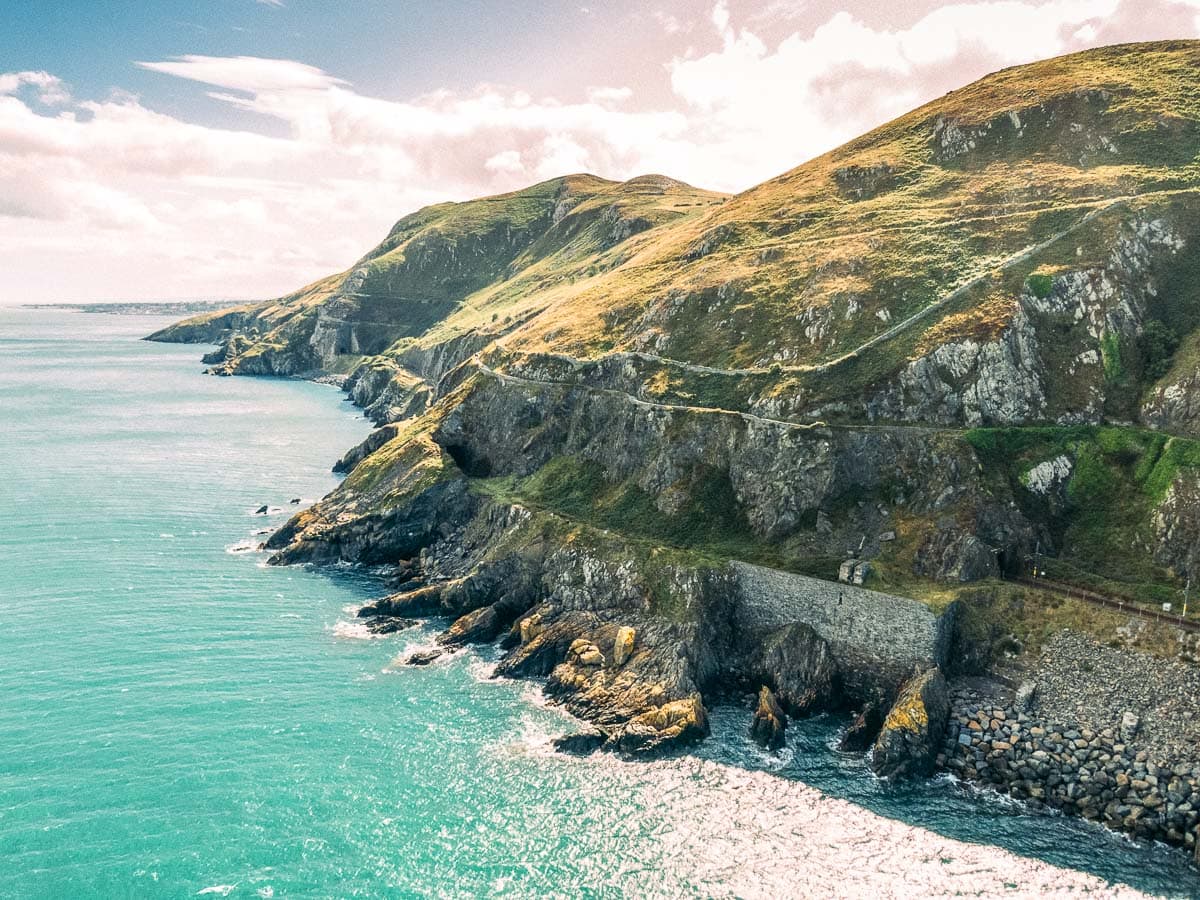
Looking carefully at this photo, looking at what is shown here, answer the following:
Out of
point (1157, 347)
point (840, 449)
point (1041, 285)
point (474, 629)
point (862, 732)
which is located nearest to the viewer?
point (862, 732)

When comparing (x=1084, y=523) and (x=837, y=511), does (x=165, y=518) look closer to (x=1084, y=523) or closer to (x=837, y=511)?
(x=837, y=511)

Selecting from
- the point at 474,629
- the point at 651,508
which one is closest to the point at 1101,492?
the point at 651,508

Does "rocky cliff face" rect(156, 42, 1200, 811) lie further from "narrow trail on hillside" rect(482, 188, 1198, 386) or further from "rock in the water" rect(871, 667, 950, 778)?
"narrow trail on hillside" rect(482, 188, 1198, 386)

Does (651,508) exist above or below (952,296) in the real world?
below

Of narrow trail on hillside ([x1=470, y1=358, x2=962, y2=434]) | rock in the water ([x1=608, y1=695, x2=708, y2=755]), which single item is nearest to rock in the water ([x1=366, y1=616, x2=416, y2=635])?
rock in the water ([x1=608, y1=695, x2=708, y2=755])

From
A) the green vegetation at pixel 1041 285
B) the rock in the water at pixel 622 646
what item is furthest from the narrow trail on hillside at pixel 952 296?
the rock in the water at pixel 622 646

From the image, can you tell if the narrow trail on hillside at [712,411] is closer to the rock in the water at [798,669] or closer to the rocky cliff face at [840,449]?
the rocky cliff face at [840,449]

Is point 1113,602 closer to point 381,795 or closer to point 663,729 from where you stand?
point 663,729
